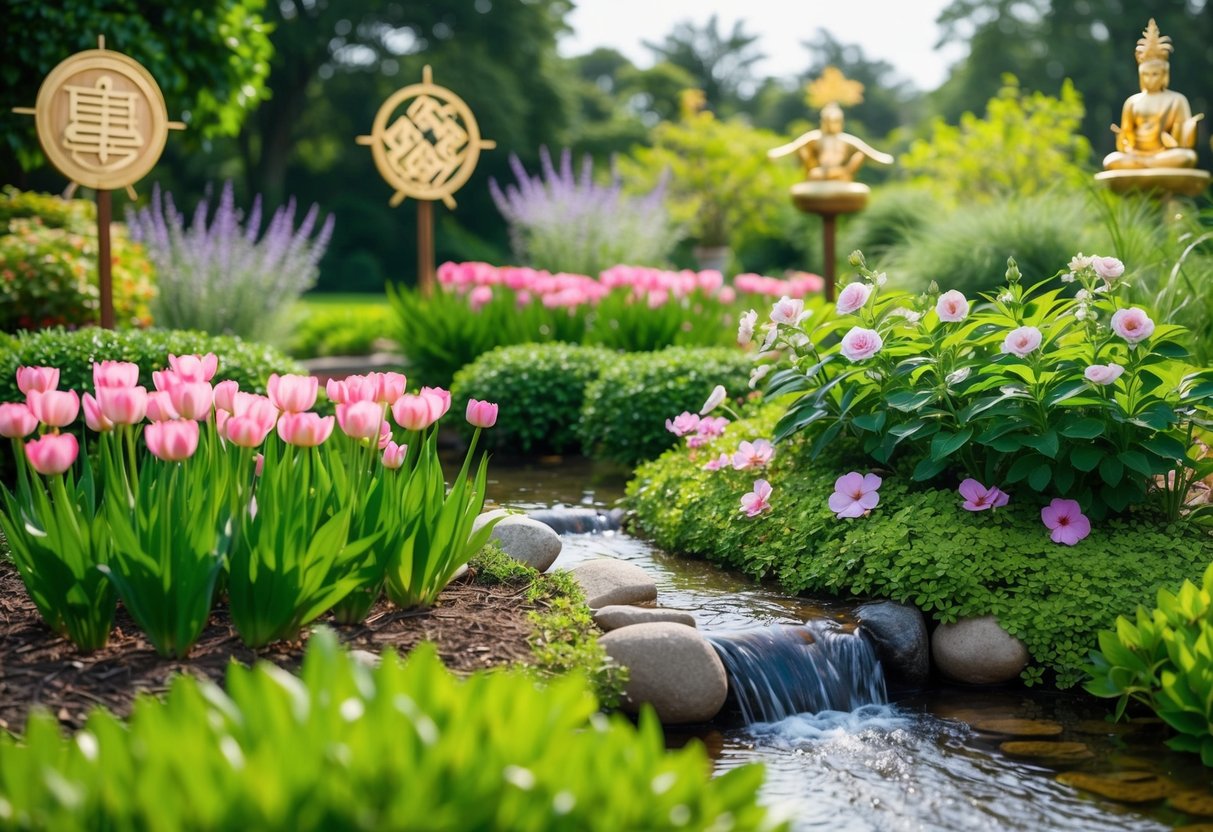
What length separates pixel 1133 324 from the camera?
3.91 meters

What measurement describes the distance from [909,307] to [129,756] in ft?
11.8

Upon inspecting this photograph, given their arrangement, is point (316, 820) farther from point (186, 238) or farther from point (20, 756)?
point (186, 238)

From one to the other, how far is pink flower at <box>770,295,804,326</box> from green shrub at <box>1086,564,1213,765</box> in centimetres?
166

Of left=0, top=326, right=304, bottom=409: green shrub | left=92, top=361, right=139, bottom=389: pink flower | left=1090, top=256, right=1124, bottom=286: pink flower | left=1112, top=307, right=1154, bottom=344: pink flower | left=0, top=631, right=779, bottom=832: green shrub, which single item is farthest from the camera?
left=0, top=326, right=304, bottom=409: green shrub

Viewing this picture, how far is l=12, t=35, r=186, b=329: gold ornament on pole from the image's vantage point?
7188 millimetres

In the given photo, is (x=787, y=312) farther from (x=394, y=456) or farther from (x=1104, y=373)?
(x=394, y=456)

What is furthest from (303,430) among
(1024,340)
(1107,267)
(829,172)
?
(829,172)

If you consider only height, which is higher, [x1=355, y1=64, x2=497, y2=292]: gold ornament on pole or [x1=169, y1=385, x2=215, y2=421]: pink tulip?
[x1=355, y1=64, x2=497, y2=292]: gold ornament on pole

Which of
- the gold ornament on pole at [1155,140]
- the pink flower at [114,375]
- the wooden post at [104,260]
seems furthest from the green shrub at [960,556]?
the wooden post at [104,260]

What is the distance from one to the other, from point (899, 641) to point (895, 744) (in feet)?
1.83

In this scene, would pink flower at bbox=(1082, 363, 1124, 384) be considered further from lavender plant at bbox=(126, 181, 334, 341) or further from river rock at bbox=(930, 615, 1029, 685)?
lavender plant at bbox=(126, 181, 334, 341)

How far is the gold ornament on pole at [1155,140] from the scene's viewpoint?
6926mm

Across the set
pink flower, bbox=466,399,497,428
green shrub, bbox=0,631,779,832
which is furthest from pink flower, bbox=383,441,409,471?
green shrub, bbox=0,631,779,832

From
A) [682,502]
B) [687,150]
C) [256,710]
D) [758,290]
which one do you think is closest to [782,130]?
[687,150]
